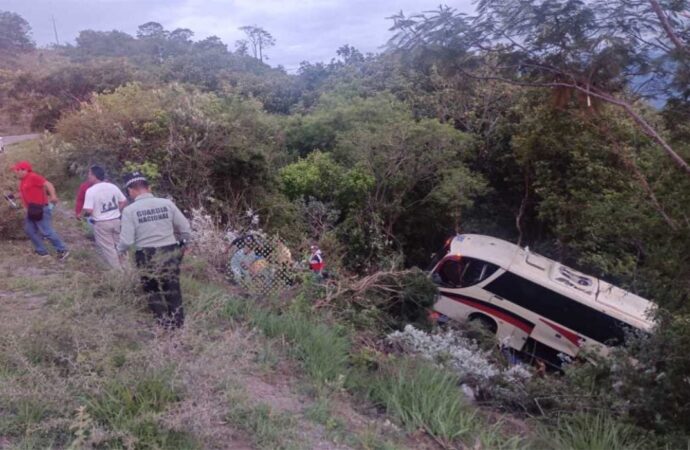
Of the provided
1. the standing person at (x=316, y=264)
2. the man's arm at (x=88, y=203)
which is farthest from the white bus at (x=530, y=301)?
the man's arm at (x=88, y=203)

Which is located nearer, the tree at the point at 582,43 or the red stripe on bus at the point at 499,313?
the tree at the point at 582,43

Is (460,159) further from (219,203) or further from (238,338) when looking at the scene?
(238,338)

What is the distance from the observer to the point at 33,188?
24.5ft

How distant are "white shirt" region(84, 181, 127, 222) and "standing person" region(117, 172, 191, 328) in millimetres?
1821


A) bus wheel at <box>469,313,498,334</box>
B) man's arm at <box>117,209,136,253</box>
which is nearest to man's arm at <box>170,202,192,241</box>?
man's arm at <box>117,209,136,253</box>

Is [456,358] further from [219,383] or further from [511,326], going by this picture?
[219,383]

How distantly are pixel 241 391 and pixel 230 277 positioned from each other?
13.8 feet

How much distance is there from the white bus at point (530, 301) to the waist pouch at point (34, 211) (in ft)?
21.9

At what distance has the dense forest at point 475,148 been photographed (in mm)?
5934

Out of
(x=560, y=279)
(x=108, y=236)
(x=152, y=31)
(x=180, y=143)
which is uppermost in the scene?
(x=152, y=31)

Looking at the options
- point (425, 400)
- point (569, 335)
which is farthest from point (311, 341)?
point (569, 335)

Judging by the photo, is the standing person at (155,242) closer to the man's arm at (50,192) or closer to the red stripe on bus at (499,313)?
the man's arm at (50,192)

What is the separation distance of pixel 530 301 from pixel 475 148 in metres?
5.83

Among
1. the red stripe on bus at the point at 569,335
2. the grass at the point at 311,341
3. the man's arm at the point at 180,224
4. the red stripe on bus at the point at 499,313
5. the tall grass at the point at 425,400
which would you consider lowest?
the red stripe on bus at the point at 569,335
